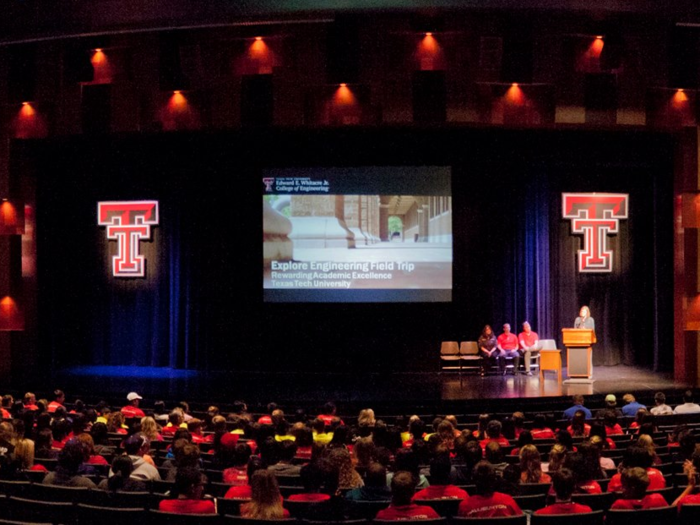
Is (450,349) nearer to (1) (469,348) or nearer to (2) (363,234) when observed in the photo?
(1) (469,348)

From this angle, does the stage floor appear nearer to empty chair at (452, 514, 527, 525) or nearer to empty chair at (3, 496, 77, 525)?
empty chair at (3, 496, 77, 525)

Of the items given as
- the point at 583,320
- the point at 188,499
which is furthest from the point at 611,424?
the point at 583,320

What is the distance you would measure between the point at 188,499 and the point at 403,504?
4.11ft

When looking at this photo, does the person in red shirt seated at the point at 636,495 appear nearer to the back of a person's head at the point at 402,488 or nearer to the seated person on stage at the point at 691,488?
the seated person on stage at the point at 691,488

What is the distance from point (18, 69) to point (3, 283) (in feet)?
13.5

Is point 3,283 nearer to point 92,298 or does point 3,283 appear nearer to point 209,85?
point 92,298

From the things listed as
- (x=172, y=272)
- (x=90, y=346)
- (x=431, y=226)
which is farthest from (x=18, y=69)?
(x=431, y=226)

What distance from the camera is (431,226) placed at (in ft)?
49.7

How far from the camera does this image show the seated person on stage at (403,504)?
13.4 feet

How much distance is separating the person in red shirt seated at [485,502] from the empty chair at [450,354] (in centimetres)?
1059

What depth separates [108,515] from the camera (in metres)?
4.43

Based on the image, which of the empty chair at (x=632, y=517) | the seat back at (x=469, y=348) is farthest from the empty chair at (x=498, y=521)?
the seat back at (x=469, y=348)

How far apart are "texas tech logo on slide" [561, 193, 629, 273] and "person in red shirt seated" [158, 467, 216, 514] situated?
41.6 ft

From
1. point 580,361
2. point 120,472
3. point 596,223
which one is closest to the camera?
point 120,472
